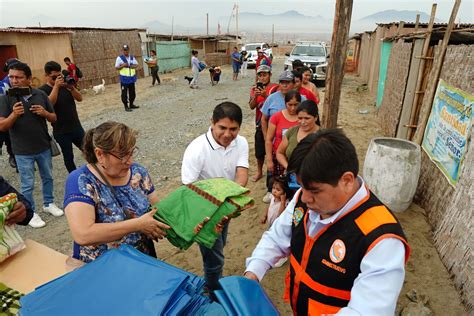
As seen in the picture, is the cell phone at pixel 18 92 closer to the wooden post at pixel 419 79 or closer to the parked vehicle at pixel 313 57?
the wooden post at pixel 419 79

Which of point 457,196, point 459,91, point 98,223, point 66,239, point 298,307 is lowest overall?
point 66,239

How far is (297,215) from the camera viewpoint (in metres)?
1.50

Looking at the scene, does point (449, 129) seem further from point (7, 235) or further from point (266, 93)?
point (7, 235)

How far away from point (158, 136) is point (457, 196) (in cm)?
659

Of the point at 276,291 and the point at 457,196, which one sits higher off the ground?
the point at 457,196

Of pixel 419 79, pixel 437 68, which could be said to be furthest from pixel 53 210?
pixel 419 79

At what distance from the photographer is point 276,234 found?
1.62m

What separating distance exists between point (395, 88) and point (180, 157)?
5.10m

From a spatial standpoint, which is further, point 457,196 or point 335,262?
point 457,196

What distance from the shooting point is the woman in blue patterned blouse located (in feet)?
5.53

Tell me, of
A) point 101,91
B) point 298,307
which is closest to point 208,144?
point 298,307

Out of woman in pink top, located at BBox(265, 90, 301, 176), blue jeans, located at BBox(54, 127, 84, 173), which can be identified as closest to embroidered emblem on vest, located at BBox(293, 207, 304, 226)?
woman in pink top, located at BBox(265, 90, 301, 176)

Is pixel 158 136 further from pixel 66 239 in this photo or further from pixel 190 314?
pixel 190 314

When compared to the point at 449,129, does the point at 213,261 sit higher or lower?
lower
